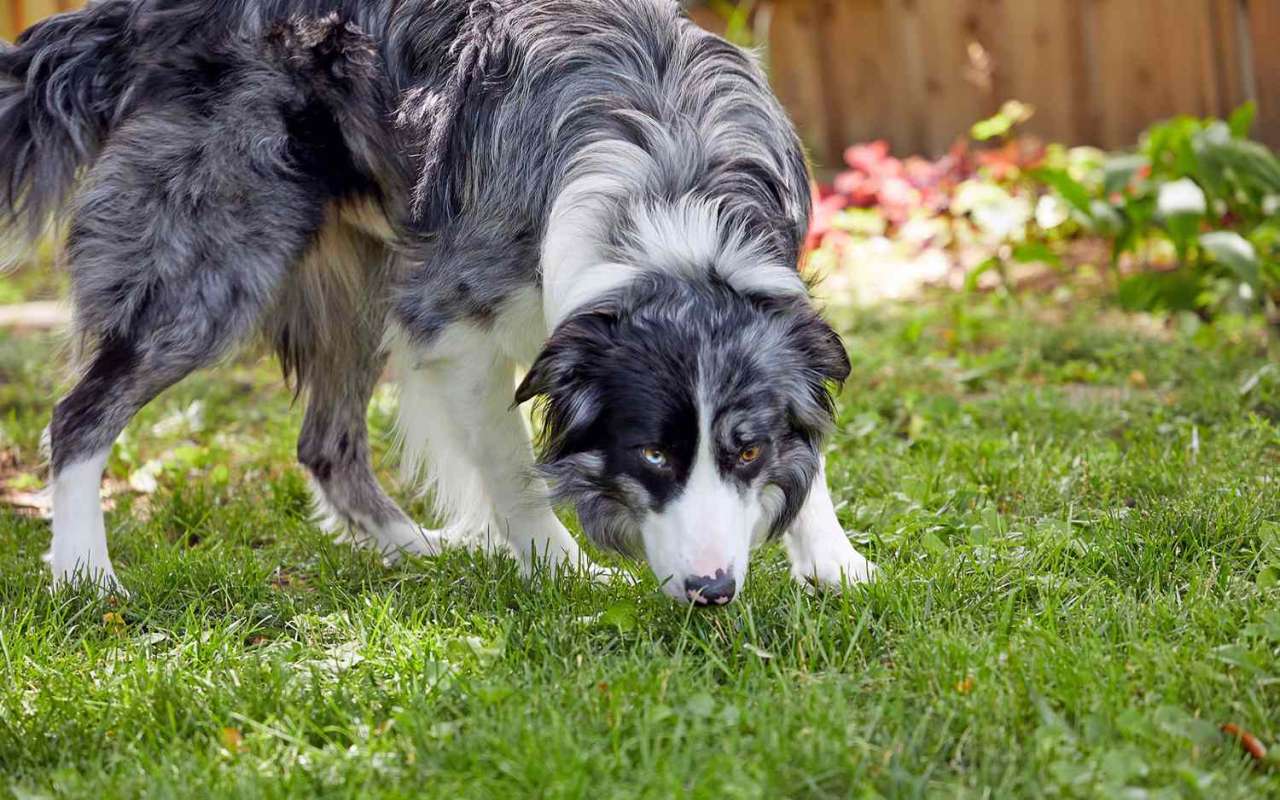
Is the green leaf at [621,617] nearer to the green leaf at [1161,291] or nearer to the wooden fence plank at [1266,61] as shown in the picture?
the green leaf at [1161,291]

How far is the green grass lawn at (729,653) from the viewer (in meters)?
2.40

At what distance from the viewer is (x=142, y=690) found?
9.18ft

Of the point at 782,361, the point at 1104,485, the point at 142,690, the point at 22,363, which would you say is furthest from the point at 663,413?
the point at 22,363

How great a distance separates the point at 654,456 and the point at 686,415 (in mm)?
123

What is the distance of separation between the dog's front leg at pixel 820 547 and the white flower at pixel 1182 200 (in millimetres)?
3021

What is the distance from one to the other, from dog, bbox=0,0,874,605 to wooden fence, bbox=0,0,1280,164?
4.92 metres

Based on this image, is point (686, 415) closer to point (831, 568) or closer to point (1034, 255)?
point (831, 568)

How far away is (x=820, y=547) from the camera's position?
Result: 11.2 feet

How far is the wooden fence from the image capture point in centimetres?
764

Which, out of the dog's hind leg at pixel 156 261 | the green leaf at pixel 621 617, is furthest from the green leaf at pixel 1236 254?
the dog's hind leg at pixel 156 261

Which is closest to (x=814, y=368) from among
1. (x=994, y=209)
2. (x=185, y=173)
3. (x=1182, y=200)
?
(x=185, y=173)

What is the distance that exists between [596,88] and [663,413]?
0.98 m

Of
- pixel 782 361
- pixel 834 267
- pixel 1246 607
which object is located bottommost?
pixel 834 267

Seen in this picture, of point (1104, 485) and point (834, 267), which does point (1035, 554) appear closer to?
point (1104, 485)
